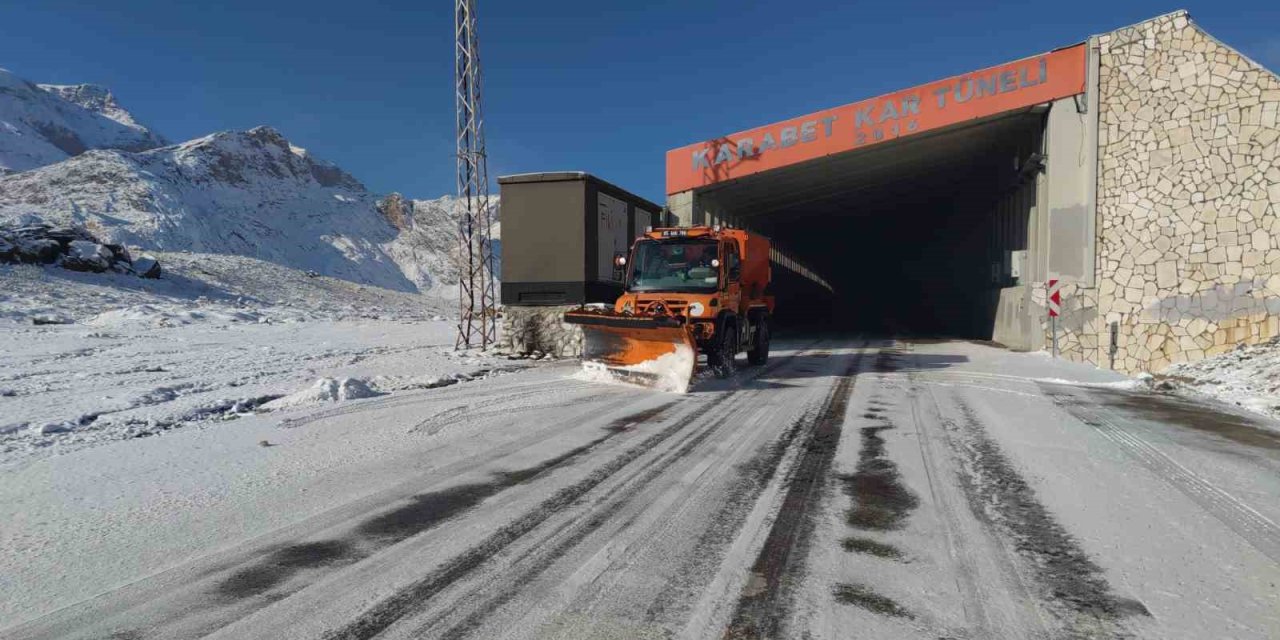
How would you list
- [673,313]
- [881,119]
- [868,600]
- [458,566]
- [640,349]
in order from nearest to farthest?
1. [868,600]
2. [458,566]
3. [640,349]
4. [673,313]
5. [881,119]

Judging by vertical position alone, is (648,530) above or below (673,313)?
below

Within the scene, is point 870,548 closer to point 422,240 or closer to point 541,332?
point 541,332

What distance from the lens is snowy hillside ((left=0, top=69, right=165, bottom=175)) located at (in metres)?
98.1

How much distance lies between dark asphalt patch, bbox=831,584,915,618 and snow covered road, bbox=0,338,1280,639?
20 millimetres

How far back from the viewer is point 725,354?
35.7 feet

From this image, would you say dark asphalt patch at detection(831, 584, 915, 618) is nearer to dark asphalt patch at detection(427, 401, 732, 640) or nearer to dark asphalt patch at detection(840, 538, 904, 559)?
dark asphalt patch at detection(840, 538, 904, 559)

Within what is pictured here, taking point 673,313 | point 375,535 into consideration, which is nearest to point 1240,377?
point 673,313

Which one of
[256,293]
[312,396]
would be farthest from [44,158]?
[312,396]

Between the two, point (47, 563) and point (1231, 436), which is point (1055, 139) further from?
point (47, 563)

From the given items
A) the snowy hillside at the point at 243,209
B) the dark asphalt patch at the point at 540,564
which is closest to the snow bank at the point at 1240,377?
the dark asphalt patch at the point at 540,564

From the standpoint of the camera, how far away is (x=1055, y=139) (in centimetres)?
1509

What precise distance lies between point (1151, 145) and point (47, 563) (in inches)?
733

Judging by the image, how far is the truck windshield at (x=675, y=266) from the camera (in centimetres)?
1078

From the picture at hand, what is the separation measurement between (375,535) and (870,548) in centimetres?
291
